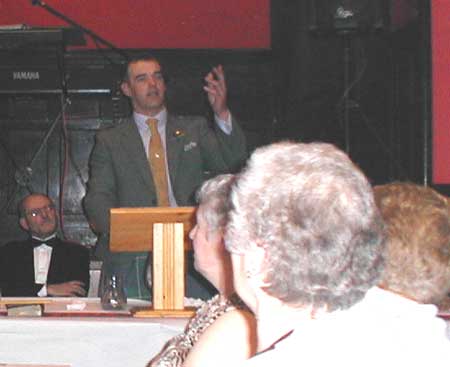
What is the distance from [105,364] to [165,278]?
347 mm

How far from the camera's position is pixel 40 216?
5125mm

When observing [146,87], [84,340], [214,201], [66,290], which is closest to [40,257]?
[66,290]

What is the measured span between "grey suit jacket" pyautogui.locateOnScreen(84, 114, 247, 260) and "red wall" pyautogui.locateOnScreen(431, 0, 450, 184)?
4.24 feet

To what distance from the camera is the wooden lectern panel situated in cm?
304

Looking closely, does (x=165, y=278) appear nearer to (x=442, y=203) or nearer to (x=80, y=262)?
(x=442, y=203)

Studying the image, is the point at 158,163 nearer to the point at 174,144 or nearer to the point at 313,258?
the point at 174,144

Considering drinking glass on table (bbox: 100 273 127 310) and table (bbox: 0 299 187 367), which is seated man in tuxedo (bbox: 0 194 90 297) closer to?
drinking glass on table (bbox: 100 273 127 310)

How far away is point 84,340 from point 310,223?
5.38 ft

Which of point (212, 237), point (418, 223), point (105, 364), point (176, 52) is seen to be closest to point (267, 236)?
point (418, 223)

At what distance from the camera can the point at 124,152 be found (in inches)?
168

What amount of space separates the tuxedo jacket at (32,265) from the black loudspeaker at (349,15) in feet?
6.04

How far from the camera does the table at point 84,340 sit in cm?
284

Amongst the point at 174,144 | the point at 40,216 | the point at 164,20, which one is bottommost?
the point at 40,216

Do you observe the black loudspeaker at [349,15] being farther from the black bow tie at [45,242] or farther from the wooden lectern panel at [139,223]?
the wooden lectern panel at [139,223]
